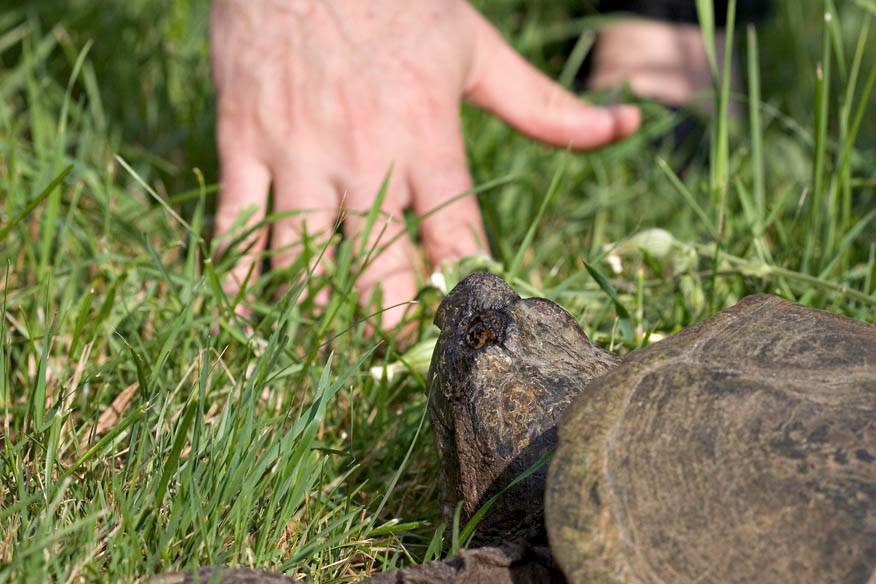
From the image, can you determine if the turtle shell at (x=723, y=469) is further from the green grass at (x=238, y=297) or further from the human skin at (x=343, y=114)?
the human skin at (x=343, y=114)

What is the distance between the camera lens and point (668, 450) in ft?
4.32

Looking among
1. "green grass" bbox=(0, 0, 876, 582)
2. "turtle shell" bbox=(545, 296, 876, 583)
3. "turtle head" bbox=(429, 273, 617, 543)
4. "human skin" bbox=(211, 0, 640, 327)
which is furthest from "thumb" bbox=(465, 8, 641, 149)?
"turtle shell" bbox=(545, 296, 876, 583)

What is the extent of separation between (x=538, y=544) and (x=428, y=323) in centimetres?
88

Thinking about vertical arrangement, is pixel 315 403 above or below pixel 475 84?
below

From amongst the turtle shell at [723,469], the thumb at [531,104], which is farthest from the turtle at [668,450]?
the thumb at [531,104]

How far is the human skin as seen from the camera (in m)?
2.65

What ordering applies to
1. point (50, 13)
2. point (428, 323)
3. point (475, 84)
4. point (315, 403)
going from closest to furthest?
point (315, 403) → point (428, 323) → point (475, 84) → point (50, 13)

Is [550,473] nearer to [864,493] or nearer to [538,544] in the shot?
[538,544]

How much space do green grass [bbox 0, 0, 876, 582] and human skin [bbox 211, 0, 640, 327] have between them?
0.54ft

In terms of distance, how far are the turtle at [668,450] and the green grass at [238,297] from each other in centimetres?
13

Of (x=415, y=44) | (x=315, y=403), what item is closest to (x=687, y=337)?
(x=315, y=403)

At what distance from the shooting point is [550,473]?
132 centimetres

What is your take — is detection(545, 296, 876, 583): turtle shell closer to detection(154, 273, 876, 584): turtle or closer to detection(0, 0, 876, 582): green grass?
detection(154, 273, 876, 584): turtle

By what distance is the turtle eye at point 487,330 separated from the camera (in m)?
1.63
